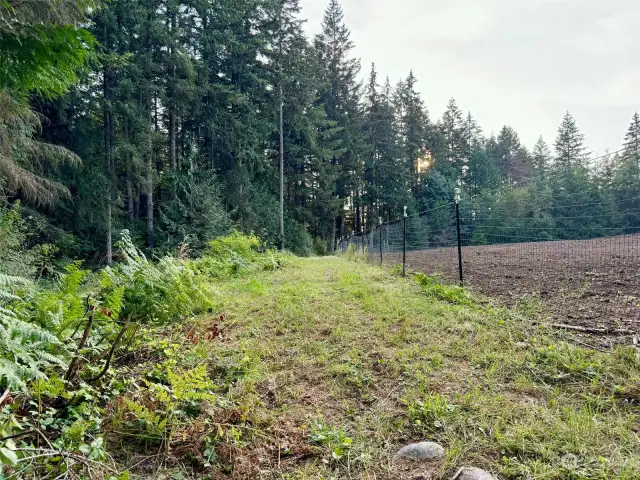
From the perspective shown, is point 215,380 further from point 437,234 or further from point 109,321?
point 437,234

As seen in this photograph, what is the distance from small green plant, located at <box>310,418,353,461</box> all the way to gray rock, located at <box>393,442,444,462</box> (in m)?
0.22

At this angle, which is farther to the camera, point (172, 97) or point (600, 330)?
point (172, 97)

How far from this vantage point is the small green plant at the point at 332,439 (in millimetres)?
1428

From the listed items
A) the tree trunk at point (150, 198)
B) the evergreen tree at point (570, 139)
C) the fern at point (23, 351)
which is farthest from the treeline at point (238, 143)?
the evergreen tree at point (570, 139)

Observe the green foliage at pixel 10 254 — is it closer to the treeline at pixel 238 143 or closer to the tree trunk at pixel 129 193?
the treeline at pixel 238 143

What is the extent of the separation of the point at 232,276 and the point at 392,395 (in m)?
4.65

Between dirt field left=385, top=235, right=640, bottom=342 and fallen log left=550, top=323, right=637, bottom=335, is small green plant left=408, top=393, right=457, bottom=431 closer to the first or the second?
fallen log left=550, top=323, right=637, bottom=335

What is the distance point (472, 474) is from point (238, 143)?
15.4 metres

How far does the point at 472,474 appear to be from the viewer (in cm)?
126

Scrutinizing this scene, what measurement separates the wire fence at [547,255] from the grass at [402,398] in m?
0.92

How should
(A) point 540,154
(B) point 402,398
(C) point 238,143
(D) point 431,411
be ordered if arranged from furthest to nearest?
(A) point 540,154 < (C) point 238,143 < (B) point 402,398 < (D) point 431,411

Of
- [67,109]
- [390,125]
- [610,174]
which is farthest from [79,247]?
[390,125]

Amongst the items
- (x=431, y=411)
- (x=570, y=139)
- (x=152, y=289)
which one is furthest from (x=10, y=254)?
(x=570, y=139)

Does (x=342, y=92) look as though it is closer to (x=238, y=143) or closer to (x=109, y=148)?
(x=238, y=143)
